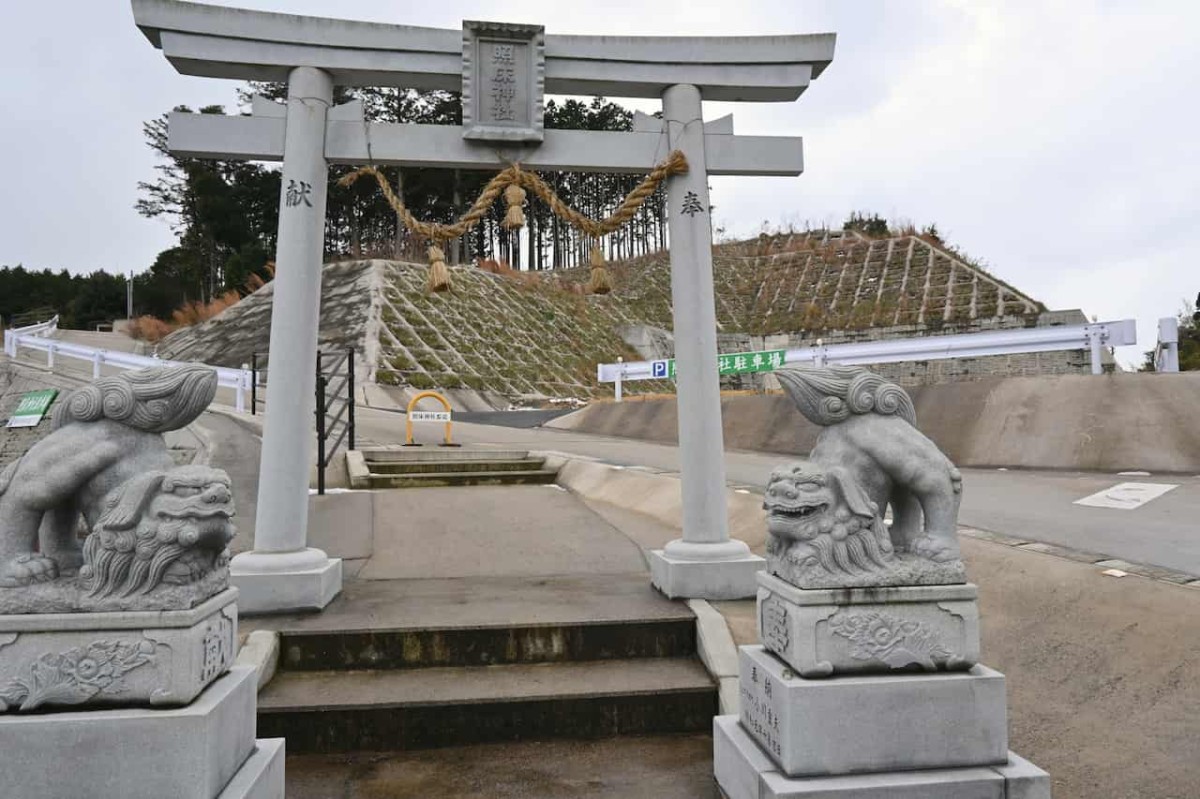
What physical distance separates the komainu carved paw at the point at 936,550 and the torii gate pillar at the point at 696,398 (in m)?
1.92

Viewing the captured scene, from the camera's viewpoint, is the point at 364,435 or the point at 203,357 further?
the point at 203,357

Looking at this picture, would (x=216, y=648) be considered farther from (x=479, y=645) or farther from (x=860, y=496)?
(x=860, y=496)

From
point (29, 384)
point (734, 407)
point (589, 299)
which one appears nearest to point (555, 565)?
point (734, 407)

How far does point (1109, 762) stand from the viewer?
8.63 ft

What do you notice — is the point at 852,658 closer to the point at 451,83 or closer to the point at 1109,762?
the point at 1109,762

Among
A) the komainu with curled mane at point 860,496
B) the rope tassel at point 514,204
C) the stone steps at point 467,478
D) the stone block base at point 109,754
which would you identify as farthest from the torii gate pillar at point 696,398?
the stone steps at point 467,478

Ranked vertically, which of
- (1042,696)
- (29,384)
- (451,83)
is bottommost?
(1042,696)

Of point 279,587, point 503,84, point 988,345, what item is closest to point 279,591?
point 279,587

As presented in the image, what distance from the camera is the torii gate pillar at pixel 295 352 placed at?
4.20 metres

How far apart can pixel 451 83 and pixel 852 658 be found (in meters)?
4.30

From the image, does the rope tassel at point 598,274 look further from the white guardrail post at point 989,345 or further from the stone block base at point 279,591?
the white guardrail post at point 989,345

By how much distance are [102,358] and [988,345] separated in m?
16.0

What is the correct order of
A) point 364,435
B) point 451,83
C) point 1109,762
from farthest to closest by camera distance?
point 364,435 → point 451,83 → point 1109,762

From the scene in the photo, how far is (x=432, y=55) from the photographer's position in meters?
4.55
